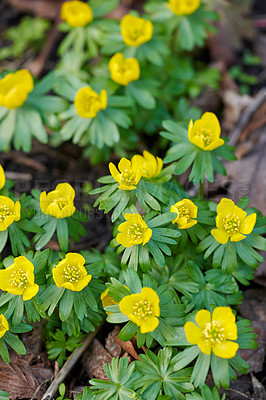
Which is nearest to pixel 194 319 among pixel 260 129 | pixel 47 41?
pixel 260 129

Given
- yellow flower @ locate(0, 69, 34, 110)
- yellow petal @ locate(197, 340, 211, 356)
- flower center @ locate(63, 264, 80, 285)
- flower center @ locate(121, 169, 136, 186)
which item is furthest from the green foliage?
yellow petal @ locate(197, 340, 211, 356)

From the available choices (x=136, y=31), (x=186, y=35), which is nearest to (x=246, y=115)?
(x=186, y=35)

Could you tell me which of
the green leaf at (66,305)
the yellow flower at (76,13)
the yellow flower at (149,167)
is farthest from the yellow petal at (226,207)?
the yellow flower at (76,13)

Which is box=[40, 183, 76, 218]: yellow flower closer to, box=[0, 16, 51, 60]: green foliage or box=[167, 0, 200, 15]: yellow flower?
box=[167, 0, 200, 15]: yellow flower

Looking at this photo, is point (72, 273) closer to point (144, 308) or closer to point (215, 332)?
point (144, 308)

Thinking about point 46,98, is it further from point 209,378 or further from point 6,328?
point 209,378

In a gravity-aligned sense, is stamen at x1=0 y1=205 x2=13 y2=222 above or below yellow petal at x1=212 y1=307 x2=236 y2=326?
above
